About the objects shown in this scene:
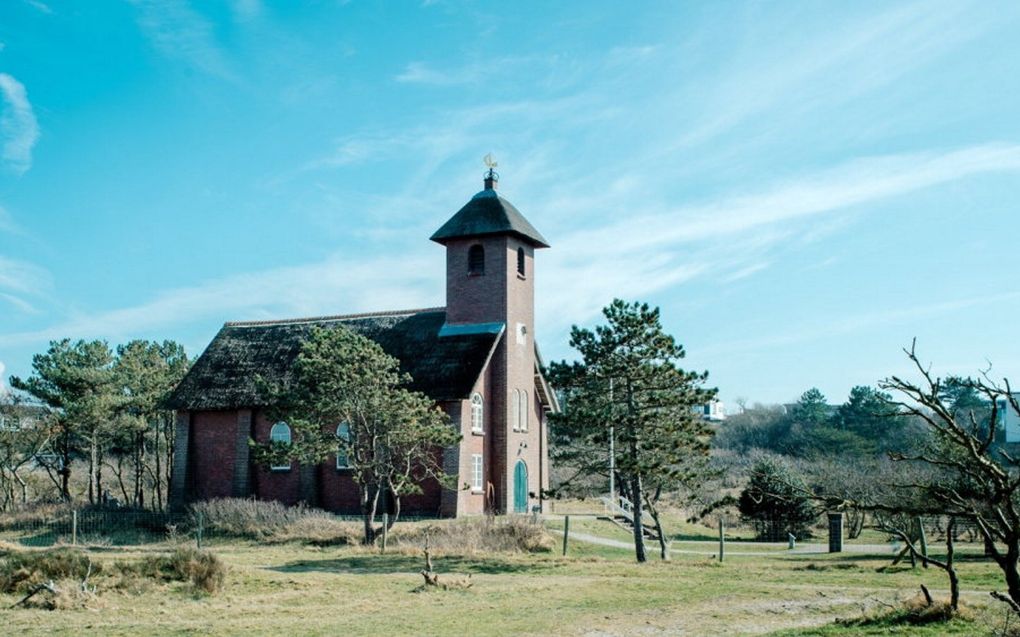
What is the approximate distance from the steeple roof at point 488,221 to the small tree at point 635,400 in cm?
1324

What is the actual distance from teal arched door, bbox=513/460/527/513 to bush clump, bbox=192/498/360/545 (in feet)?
24.8

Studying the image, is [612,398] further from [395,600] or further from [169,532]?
[169,532]

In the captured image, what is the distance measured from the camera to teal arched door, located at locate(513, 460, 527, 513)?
131ft

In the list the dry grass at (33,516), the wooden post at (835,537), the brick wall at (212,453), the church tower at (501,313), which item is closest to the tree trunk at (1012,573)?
the wooden post at (835,537)

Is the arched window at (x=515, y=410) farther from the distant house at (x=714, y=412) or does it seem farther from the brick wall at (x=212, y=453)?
the distant house at (x=714, y=412)

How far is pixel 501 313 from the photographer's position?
40.1 metres

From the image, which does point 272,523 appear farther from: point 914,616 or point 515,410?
point 914,616

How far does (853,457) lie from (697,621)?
4948 cm

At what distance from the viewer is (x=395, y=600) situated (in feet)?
61.4

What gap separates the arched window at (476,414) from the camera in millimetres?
38531

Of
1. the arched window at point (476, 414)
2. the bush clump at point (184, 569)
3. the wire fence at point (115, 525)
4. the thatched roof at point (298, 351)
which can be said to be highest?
the thatched roof at point (298, 351)

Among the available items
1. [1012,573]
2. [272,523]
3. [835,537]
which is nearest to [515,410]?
[272,523]

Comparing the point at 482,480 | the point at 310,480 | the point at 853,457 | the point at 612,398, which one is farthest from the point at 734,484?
the point at 612,398

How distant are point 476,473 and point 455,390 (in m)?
3.63
